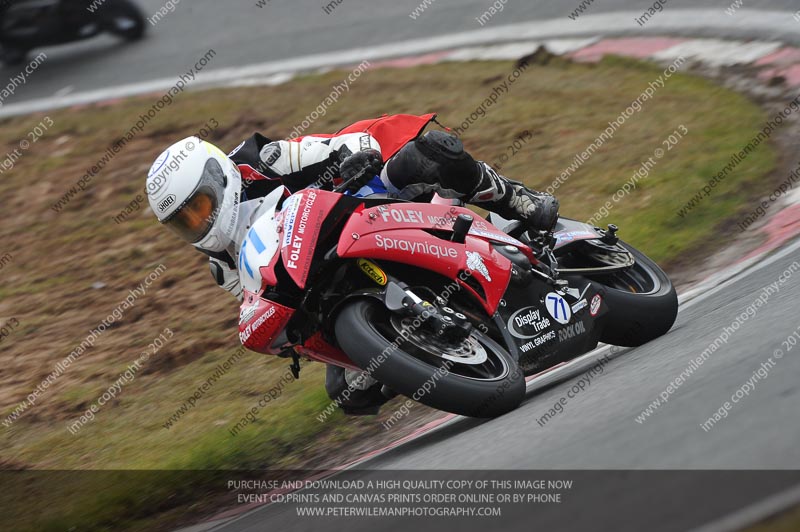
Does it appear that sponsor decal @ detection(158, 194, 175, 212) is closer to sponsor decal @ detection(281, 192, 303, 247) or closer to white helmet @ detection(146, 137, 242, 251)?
white helmet @ detection(146, 137, 242, 251)

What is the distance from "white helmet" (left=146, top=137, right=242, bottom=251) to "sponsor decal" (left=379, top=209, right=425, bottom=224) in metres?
0.86

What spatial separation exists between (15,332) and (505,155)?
203 inches

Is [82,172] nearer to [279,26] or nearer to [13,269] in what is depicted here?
[13,269]

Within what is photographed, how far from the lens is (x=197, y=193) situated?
5.30m

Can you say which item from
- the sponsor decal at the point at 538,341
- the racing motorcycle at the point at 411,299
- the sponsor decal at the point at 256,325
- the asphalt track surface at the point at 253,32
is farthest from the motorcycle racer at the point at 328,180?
the asphalt track surface at the point at 253,32

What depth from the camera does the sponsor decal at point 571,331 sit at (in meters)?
5.61

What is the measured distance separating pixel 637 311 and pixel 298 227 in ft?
7.13

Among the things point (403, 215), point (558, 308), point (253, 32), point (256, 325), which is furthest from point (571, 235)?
point (253, 32)

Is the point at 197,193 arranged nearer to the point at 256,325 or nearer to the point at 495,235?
the point at 256,325

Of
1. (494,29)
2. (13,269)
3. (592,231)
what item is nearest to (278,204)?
(592,231)

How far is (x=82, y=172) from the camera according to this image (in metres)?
12.9

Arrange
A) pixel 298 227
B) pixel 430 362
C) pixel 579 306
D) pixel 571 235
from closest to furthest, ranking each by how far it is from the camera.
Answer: pixel 430 362, pixel 298 227, pixel 579 306, pixel 571 235

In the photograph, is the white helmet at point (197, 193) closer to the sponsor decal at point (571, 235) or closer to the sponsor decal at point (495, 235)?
the sponsor decal at point (495, 235)

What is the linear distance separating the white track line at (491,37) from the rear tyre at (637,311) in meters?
6.39
